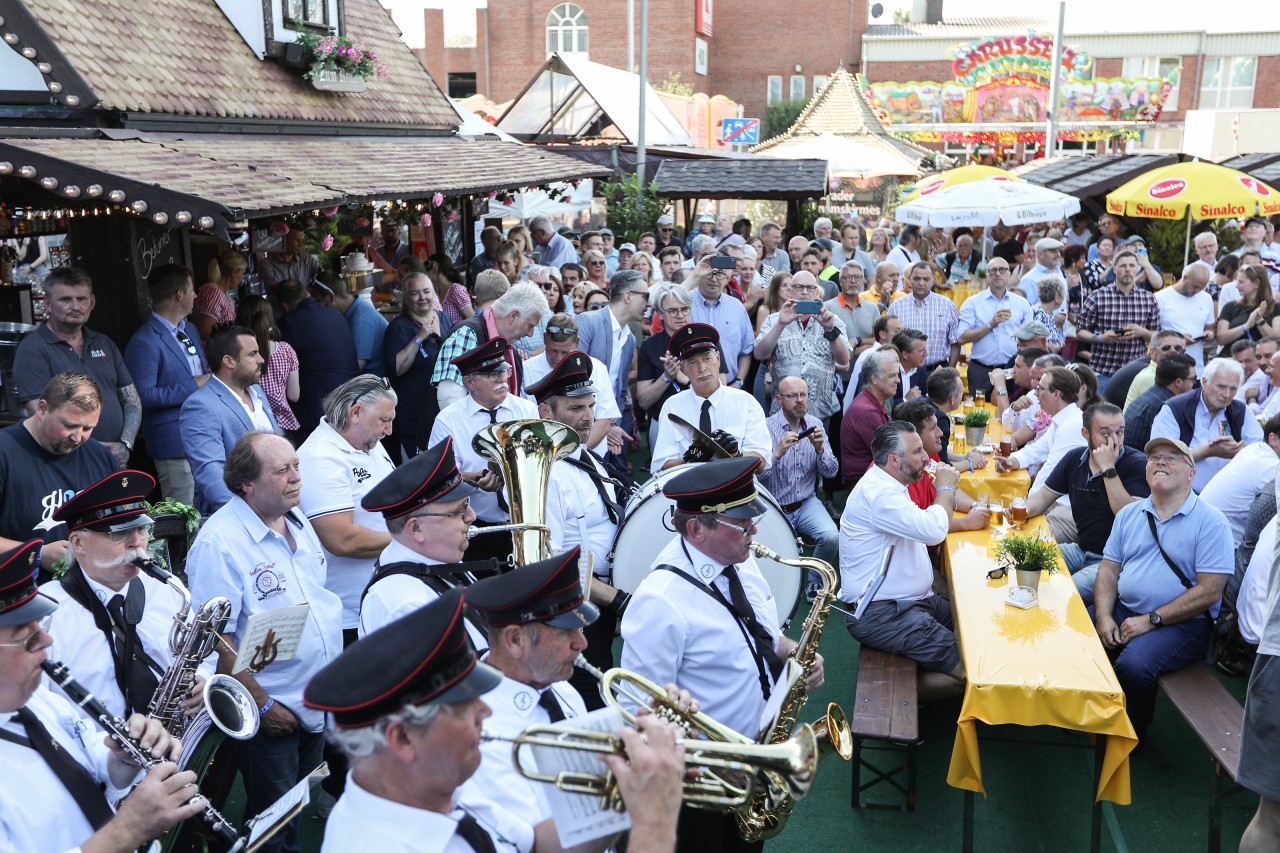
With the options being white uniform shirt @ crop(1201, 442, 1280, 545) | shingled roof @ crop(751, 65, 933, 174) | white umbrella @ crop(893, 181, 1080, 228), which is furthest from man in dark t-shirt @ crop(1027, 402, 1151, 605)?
shingled roof @ crop(751, 65, 933, 174)

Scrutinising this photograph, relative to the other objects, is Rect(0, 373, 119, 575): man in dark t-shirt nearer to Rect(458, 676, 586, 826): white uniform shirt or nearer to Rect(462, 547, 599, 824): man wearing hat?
Rect(462, 547, 599, 824): man wearing hat

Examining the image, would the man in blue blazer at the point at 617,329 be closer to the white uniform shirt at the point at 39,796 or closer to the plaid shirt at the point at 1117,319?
the plaid shirt at the point at 1117,319

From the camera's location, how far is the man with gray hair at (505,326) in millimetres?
6820

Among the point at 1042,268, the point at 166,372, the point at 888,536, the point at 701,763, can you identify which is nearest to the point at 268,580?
the point at 701,763

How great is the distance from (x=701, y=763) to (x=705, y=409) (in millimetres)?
4287

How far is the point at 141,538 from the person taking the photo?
3846mm

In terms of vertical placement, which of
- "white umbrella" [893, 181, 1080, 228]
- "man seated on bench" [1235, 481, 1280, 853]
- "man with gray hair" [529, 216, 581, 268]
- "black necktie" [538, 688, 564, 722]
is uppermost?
"white umbrella" [893, 181, 1080, 228]

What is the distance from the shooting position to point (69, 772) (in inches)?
116

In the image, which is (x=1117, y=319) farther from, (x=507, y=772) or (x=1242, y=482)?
(x=507, y=772)

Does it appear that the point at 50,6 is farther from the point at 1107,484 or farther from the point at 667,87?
the point at 667,87

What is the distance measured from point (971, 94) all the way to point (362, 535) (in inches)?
1903

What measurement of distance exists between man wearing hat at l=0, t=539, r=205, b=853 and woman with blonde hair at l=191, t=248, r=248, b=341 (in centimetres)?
496

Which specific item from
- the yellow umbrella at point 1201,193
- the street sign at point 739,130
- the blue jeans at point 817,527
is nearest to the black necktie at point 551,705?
the blue jeans at point 817,527

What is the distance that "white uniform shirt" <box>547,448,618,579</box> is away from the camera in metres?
5.33
